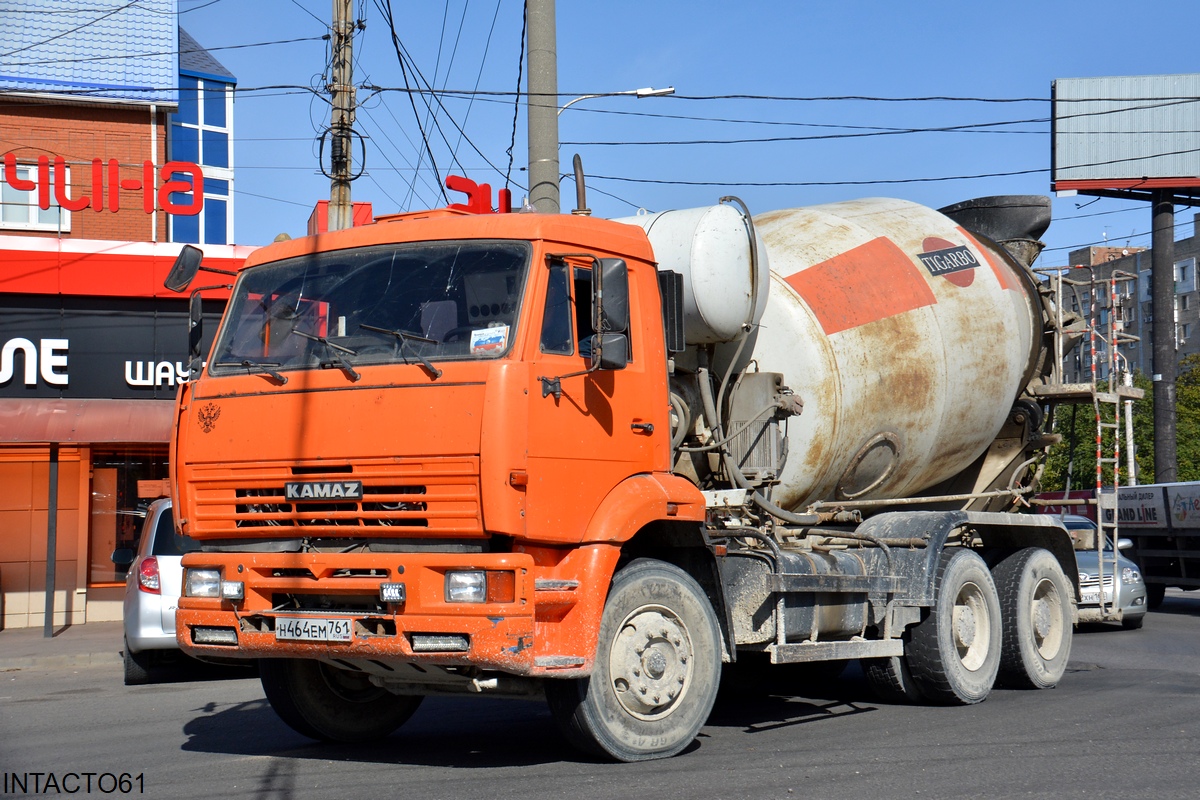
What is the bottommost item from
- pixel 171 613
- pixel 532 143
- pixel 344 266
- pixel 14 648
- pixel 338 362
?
pixel 14 648

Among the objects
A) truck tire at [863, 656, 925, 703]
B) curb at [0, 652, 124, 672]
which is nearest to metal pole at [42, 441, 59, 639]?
curb at [0, 652, 124, 672]

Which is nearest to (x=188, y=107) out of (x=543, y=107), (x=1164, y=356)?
(x=1164, y=356)

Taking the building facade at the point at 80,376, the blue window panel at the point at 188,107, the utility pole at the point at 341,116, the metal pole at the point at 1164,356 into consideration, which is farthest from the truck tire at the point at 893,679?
the blue window panel at the point at 188,107

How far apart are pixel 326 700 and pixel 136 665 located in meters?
4.87

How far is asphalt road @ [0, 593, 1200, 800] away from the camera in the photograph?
5.99m

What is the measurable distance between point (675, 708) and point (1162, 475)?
2832cm

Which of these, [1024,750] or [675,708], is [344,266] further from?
[1024,750]

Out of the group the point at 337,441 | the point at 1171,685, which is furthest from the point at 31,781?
the point at 1171,685

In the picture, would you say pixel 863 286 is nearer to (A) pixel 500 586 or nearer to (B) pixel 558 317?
(B) pixel 558 317

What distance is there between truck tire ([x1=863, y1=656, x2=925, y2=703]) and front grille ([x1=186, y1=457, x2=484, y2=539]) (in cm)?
407

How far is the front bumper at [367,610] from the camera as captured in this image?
5.79 meters

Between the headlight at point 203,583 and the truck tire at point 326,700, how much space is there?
82 cm

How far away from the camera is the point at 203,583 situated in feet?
21.3

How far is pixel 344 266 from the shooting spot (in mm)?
6695
